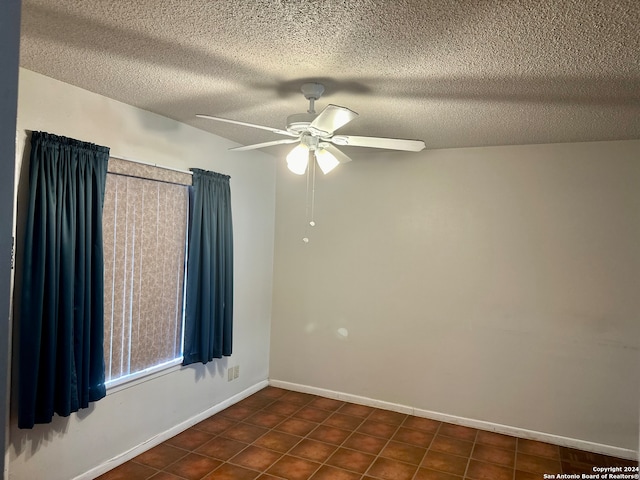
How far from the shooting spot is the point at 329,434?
3.62 m

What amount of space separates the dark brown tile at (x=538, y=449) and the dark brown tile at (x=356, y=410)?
1289 millimetres

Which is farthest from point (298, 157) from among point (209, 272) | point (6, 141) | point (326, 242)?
point (6, 141)

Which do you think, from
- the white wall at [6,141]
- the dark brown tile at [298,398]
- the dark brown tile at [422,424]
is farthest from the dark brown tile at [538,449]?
the white wall at [6,141]

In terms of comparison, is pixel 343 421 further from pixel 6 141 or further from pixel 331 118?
pixel 6 141

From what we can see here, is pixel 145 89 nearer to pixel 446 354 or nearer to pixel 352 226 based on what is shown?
pixel 352 226

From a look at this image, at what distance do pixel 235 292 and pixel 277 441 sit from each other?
1368mm

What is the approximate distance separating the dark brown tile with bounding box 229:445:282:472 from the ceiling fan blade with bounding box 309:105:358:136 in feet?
7.56

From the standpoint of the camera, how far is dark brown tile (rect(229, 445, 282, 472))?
A: 10.1ft

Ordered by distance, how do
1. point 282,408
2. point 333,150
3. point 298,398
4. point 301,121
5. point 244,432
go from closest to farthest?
1. point 301,121
2. point 333,150
3. point 244,432
4. point 282,408
5. point 298,398

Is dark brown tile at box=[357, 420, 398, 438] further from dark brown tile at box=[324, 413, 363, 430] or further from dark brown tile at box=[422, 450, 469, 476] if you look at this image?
dark brown tile at box=[422, 450, 469, 476]

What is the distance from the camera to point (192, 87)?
264 centimetres

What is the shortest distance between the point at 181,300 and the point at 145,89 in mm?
1647

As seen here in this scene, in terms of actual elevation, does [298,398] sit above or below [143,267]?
below

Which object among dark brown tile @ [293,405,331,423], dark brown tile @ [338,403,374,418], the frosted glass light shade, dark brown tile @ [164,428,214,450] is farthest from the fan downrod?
dark brown tile @ [338,403,374,418]
